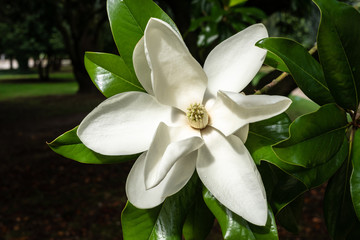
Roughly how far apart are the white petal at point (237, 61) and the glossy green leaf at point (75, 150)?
0.23 m

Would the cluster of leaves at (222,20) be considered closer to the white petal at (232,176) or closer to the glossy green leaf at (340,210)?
the glossy green leaf at (340,210)

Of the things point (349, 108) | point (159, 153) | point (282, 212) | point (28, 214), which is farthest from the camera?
point (28, 214)

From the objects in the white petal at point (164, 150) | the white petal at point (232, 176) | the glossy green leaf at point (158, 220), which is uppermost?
the white petal at point (164, 150)

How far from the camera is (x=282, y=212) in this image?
0.83 m

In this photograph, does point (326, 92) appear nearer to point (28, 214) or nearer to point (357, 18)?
point (357, 18)

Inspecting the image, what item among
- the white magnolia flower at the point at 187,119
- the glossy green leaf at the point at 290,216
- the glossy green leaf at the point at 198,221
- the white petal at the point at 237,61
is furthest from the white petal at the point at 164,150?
the glossy green leaf at the point at 290,216

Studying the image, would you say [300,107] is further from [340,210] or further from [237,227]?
[237,227]

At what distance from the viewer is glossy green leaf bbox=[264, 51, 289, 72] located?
26.6 inches

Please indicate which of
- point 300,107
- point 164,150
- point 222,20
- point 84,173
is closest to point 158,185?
point 164,150

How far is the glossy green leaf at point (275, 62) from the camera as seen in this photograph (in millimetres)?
677

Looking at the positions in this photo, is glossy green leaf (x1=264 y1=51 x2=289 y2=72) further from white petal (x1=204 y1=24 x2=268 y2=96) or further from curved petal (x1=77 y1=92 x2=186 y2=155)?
curved petal (x1=77 y1=92 x2=186 y2=155)

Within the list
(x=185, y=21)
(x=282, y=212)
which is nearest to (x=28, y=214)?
(x=185, y=21)

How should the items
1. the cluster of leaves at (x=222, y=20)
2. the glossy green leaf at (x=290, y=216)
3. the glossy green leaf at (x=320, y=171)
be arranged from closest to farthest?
the glossy green leaf at (x=320, y=171), the glossy green leaf at (x=290, y=216), the cluster of leaves at (x=222, y=20)

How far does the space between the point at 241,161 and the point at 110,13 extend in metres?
0.39
